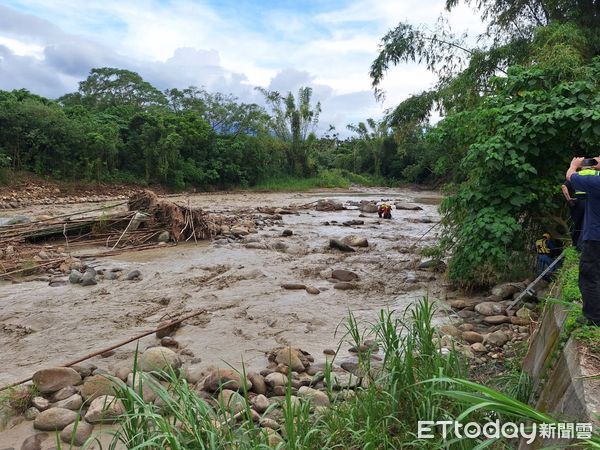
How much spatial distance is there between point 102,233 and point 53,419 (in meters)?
9.38

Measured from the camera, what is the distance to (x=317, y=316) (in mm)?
6543

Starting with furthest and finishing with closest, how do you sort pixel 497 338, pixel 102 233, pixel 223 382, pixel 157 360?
pixel 102 233, pixel 497 338, pixel 157 360, pixel 223 382

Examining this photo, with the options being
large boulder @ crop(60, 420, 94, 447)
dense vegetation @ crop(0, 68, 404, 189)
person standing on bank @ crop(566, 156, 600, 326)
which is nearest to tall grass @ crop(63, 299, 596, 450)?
large boulder @ crop(60, 420, 94, 447)

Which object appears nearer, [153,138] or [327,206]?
[327,206]

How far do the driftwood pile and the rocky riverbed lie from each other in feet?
1.64

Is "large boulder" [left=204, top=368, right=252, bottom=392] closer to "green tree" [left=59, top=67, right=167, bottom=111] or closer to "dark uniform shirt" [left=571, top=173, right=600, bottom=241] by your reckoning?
"dark uniform shirt" [left=571, top=173, right=600, bottom=241]

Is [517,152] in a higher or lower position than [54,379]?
higher

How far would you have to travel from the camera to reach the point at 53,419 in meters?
3.60

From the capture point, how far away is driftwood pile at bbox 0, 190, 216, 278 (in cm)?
996

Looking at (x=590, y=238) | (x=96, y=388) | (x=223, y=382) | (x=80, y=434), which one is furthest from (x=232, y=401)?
(x=590, y=238)

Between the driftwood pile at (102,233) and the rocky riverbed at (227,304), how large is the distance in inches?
19.7

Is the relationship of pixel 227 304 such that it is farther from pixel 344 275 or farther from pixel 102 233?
pixel 102 233

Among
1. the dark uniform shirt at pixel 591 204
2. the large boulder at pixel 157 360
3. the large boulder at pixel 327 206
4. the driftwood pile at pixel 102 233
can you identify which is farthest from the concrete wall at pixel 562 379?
the large boulder at pixel 327 206

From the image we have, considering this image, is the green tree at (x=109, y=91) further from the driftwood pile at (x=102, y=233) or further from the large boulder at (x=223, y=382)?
the large boulder at (x=223, y=382)
